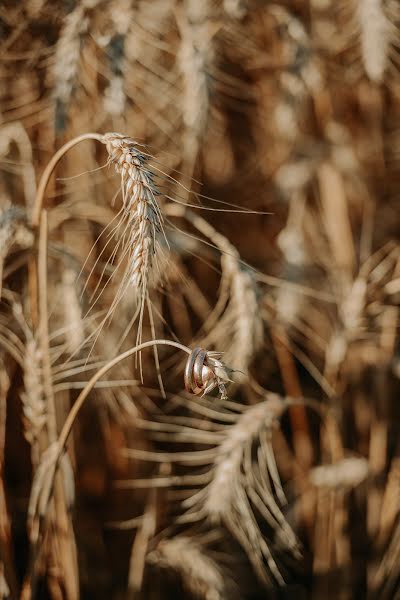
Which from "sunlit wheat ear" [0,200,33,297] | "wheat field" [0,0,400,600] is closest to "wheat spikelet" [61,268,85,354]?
"wheat field" [0,0,400,600]

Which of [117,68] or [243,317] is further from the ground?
[117,68]

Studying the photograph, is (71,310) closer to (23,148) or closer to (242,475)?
(23,148)

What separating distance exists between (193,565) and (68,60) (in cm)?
88

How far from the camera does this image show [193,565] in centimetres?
114

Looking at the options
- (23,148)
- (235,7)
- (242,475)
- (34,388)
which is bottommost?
(242,475)

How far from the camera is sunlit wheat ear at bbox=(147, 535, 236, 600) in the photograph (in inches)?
43.2

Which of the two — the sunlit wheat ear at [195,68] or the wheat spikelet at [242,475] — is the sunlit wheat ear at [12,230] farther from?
the wheat spikelet at [242,475]

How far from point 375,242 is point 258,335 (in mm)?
716

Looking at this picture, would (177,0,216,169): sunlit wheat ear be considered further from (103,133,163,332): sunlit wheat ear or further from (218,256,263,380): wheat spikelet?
(103,133,163,332): sunlit wheat ear

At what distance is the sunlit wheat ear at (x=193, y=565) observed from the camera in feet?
3.60

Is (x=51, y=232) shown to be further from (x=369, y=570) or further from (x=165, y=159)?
(x=369, y=570)

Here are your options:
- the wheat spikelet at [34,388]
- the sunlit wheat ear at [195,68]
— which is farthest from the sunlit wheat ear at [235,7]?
the wheat spikelet at [34,388]

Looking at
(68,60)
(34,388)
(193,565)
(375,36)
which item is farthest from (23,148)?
(193,565)

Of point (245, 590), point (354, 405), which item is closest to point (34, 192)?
point (354, 405)
